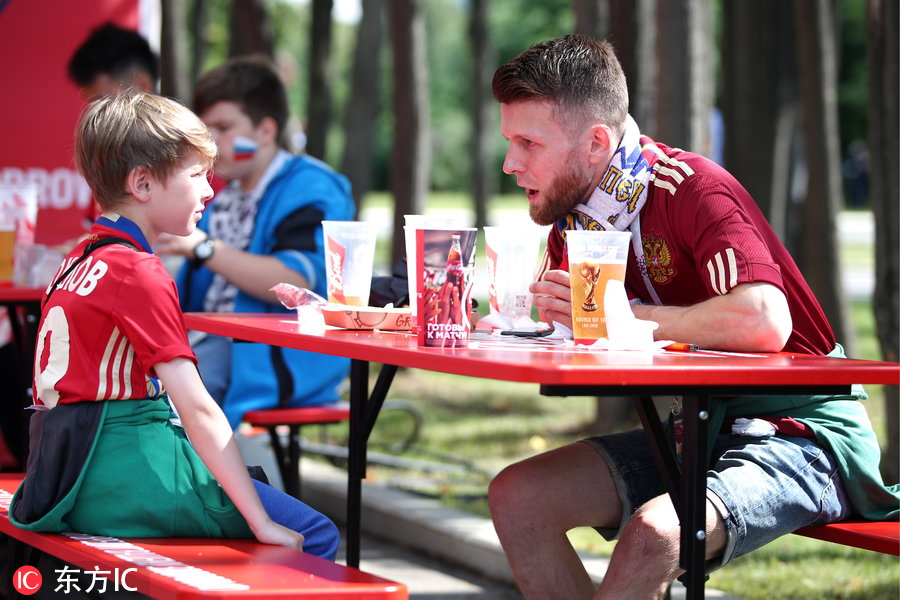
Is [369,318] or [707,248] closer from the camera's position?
[707,248]

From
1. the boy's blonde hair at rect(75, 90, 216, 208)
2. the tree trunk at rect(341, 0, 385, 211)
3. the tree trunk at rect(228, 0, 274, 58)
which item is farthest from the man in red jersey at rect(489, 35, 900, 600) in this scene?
the tree trunk at rect(341, 0, 385, 211)

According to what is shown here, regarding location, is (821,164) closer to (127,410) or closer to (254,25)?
(254,25)

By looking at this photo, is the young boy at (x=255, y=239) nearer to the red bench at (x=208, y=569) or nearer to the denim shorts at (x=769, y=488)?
the red bench at (x=208, y=569)

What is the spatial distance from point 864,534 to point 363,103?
32.5 ft

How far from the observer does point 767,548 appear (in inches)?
200

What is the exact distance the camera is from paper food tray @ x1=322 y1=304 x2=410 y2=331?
3.21 m

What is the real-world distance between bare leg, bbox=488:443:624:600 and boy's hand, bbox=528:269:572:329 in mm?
377

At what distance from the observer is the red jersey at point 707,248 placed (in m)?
2.94

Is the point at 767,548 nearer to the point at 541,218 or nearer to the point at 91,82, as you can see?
the point at 541,218

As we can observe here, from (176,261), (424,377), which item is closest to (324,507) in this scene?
(176,261)

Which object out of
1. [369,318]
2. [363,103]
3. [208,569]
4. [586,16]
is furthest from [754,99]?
[208,569]

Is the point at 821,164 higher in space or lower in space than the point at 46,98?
lower

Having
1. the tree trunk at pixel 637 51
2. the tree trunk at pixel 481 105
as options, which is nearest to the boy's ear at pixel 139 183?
the tree trunk at pixel 637 51

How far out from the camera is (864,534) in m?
2.85
